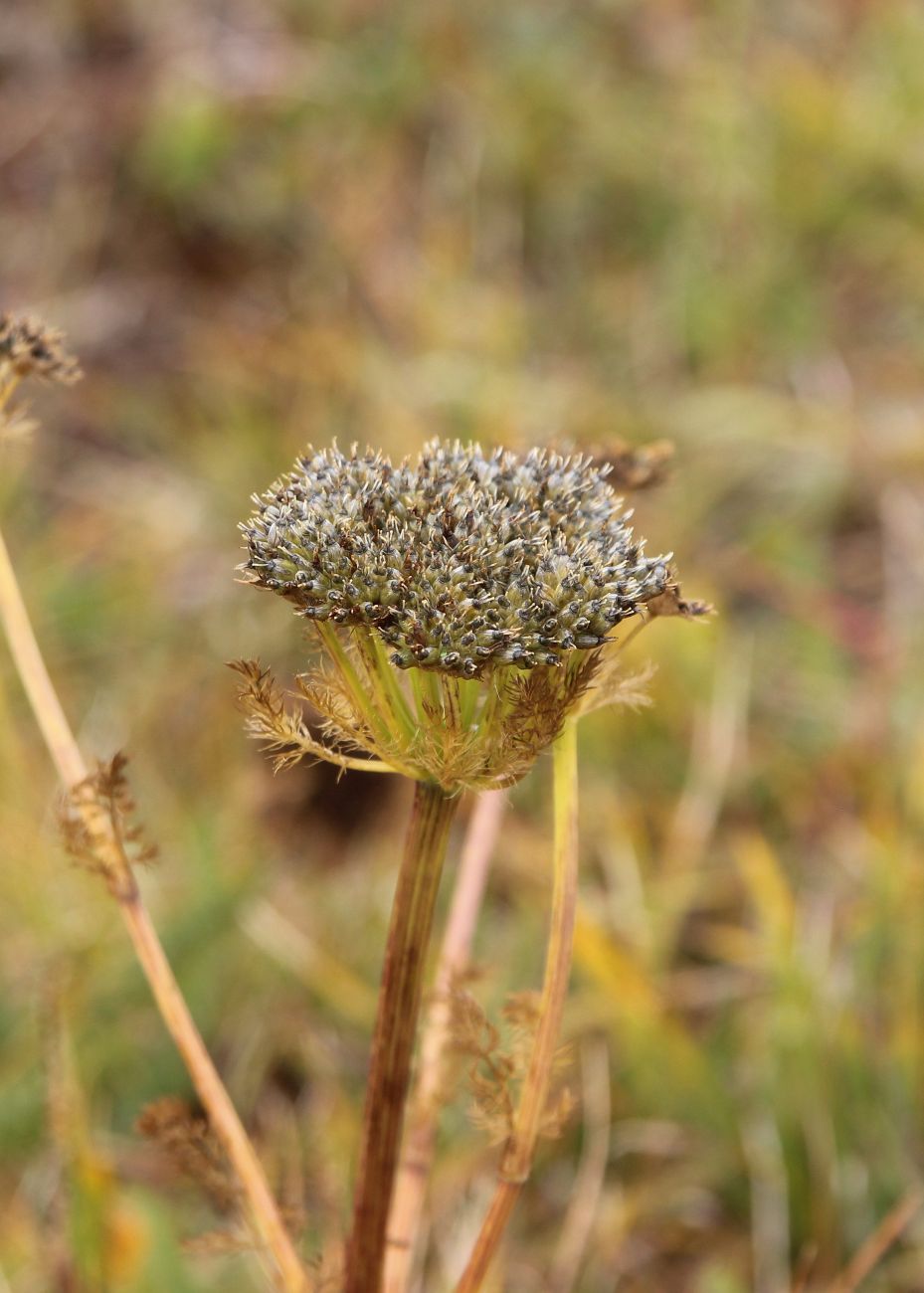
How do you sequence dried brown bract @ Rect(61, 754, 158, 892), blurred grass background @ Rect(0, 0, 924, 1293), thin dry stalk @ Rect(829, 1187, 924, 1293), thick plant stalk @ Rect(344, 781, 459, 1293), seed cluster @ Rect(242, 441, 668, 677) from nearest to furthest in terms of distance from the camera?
seed cluster @ Rect(242, 441, 668, 677) → thick plant stalk @ Rect(344, 781, 459, 1293) → dried brown bract @ Rect(61, 754, 158, 892) → thin dry stalk @ Rect(829, 1187, 924, 1293) → blurred grass background @ Rect(0, 0, 924, 1293)

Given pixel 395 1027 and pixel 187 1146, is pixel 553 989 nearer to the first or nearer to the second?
pixel 395 1027

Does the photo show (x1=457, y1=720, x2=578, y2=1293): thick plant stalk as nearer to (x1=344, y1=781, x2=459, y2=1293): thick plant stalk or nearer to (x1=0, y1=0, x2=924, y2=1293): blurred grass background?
(x1=344, y1=781, x2=459, y2=1293): thick plant stalk

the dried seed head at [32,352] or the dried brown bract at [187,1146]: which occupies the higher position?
the dried seed head at [32,352]

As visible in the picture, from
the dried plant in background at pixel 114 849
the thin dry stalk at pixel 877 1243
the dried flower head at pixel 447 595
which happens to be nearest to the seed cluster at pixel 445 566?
the dried flower head at pixel 447 595

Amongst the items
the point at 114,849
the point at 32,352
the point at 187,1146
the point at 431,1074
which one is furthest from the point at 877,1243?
the point at 32,352

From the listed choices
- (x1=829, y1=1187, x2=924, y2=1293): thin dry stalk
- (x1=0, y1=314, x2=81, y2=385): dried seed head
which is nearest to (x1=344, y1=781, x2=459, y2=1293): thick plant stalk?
(x1=0, y1=314, x2=81, y2=385): dried seed head

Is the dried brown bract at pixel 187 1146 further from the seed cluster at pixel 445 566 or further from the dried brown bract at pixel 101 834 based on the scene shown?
the seed cluster at pixel 445 566
